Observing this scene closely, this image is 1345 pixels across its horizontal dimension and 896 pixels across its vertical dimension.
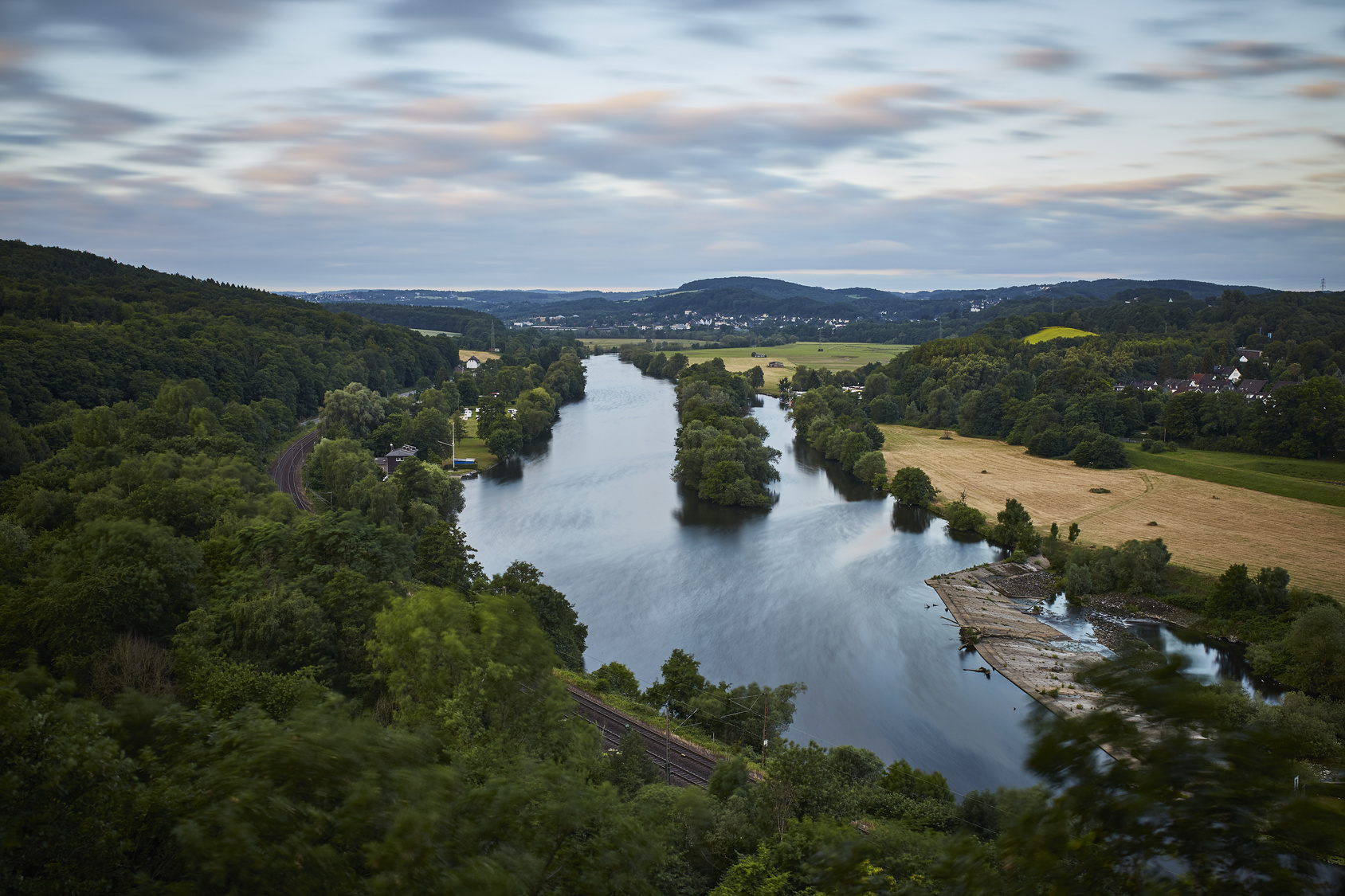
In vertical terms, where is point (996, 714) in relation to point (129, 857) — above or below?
below

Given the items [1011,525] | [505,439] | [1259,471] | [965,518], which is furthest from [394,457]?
[1259,471]

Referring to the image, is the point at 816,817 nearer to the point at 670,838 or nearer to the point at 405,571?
A: the point at 670,838

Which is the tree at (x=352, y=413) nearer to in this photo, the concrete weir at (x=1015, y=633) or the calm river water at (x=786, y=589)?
the calm river water at (x=786, y=589)

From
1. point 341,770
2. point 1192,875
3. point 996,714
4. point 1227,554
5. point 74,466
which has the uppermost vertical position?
point 1192,875

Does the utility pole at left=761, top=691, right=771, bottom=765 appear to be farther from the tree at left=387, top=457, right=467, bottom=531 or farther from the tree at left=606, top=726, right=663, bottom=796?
the tree at left=387, top=457, right=467, bottom=531

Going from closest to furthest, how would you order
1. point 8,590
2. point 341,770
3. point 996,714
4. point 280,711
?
point 341,770 < point 280,711 < point 8,590 < point 996,714

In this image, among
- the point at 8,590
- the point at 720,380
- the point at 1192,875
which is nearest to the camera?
the point at 1192,875

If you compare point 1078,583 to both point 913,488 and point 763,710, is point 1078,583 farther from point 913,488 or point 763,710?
point 763,710

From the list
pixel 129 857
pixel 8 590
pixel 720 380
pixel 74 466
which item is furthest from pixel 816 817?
pixel 720 380
